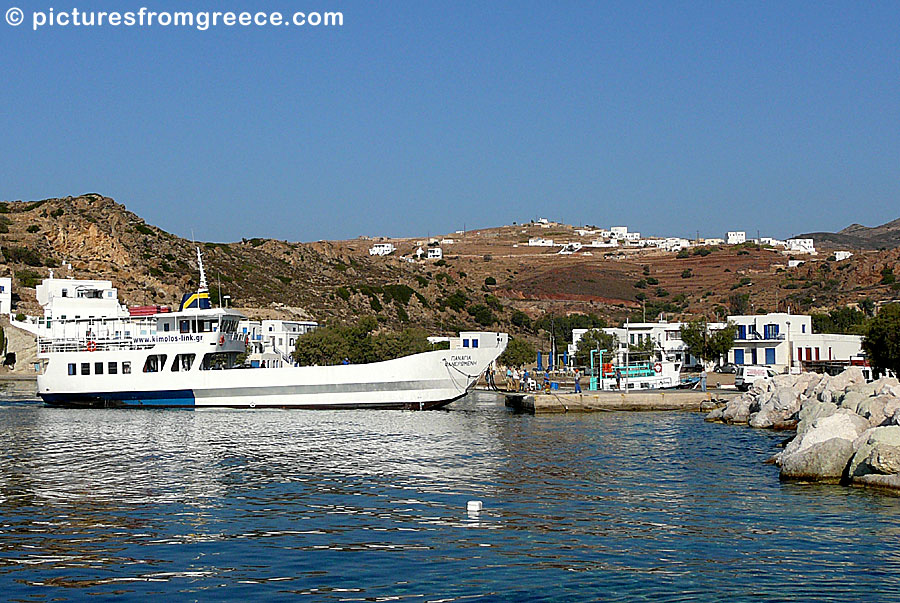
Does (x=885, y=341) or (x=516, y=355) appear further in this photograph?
(x=516, y=355)

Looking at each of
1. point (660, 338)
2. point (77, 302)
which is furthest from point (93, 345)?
point (660, 338)

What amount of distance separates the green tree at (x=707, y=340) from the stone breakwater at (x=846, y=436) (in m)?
37.2

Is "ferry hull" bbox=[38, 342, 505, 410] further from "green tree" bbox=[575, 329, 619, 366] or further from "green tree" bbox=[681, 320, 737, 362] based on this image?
"green tree" bbox=[575, 329, 619, 366]

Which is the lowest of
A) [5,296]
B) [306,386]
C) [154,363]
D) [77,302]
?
[306,386]

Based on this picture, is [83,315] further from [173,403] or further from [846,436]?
[846,436]

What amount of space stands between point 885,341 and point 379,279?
88.4m

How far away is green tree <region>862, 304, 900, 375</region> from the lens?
46.7 metres

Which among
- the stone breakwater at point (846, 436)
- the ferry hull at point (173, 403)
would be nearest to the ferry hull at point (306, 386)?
the ferry hull at point (173, 403)

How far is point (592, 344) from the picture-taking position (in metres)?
86.1

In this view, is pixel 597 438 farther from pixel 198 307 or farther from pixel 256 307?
pixel 256 307

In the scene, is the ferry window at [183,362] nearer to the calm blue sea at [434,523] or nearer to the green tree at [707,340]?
the calm blue sea at [434,523]

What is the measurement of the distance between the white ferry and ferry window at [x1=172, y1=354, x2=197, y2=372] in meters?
0.05

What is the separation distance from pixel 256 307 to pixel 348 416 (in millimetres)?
64713

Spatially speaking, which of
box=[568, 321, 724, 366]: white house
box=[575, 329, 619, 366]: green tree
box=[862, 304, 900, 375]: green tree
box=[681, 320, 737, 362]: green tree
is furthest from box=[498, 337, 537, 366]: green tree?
box=[862, 304, 900, 375]: green tree
